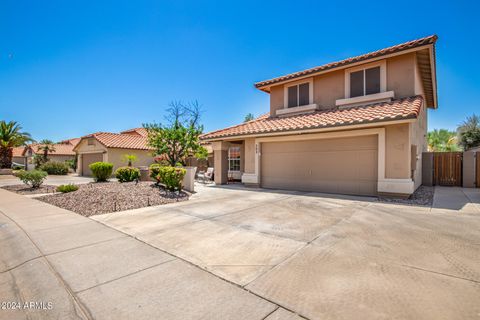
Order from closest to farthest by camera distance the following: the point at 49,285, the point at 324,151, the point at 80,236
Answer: the point at 49,285
the point at 80,236
the point at 324,151

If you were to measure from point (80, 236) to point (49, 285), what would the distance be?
2.23 m

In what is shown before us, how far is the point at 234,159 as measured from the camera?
1669 centimetres

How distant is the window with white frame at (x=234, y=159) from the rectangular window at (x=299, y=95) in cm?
490

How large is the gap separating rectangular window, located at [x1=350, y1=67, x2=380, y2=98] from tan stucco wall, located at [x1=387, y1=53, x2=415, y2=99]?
496 mm

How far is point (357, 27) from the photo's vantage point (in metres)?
12.8

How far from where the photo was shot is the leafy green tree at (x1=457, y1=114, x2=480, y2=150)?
2392 centimetres

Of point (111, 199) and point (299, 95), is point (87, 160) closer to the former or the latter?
point (111, 199)

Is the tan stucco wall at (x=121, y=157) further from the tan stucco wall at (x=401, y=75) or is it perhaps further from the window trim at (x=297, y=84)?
the tan stucco wall at (x=401, y=75)

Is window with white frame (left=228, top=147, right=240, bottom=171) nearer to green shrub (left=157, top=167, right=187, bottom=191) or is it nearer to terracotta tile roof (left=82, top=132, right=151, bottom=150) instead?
green shrub (left=157, top=167, right=187, bottom=191)

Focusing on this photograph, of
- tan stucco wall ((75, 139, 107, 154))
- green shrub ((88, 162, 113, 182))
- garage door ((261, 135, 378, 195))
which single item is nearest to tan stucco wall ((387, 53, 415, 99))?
garage door ((261, 135, 378, 195))

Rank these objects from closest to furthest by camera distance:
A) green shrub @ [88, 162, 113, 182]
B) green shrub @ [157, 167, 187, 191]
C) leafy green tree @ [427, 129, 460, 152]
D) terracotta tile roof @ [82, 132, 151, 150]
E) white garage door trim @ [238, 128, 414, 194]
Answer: white garage door trim @ [238, 128, 414, 194], green shrub @ [157, 167, 187, 191], green shrub @ [88, 162, 113, 182], terracotta tile roof @ [82, 132, 151, 150], leafy green tree @ [427, 129, 460, 152]

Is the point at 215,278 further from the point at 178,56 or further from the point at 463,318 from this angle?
the point at 178,56

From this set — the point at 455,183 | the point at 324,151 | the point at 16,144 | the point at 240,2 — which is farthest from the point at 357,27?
the point at 16,144

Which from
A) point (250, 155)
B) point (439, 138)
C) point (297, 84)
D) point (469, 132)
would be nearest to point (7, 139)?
point (250, 155)
